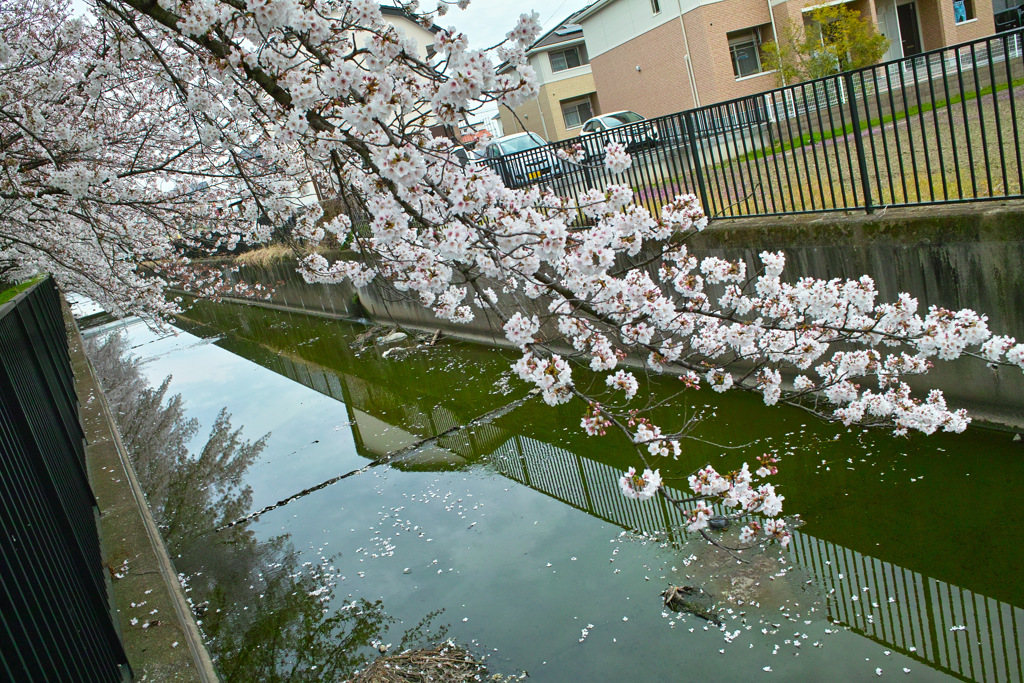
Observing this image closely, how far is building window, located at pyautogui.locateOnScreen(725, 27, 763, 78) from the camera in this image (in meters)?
24.4

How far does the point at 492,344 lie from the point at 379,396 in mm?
2094

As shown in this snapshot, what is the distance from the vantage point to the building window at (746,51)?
24375 millimetres

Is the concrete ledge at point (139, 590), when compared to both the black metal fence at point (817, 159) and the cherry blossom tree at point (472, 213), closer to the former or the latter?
the cherry blossom tree at point (472, 213)

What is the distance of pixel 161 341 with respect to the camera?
2055cm

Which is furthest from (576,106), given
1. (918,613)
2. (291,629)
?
(918,613)

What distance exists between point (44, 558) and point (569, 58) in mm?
37260

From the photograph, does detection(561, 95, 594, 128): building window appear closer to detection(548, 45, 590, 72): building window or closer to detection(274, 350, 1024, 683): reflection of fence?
detection(548, 45, 590, 72): building window

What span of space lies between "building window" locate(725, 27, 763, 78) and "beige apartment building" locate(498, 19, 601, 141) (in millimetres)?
11984

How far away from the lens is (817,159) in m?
7.11

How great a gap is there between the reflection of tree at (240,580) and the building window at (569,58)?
3059cm

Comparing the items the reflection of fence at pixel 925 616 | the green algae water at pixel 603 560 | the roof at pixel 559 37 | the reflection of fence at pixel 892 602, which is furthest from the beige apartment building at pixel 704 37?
the reflection of fence at pixel 925 616

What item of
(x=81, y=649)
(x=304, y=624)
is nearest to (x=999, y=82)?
(x=304, y=624)

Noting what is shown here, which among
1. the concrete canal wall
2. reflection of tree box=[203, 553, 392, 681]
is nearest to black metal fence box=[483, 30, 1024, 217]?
the concrete canal wall

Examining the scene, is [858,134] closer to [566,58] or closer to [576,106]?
[576,106]
